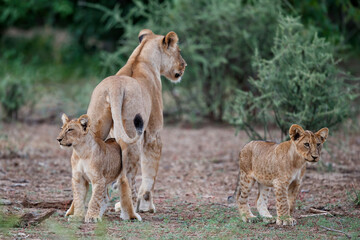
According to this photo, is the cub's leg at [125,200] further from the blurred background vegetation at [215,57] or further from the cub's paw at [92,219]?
the blurred background vegetation at [215,57]

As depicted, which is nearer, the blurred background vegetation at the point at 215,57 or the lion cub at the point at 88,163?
the lion cub at the point at 88,163

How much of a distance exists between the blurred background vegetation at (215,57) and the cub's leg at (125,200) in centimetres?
315

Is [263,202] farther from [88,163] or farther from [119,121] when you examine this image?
[88,163]

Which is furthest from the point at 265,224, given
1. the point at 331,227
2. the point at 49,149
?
the point at 49,149

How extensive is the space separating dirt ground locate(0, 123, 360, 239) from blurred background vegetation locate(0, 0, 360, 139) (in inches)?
31.4

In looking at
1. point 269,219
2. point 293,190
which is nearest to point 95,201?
point 269,219

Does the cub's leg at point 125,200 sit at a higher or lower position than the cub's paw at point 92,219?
higher

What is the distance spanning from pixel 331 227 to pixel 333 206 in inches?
43.9

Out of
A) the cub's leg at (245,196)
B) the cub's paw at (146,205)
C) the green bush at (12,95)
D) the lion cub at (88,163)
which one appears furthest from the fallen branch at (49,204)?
the green bush at (12,95)

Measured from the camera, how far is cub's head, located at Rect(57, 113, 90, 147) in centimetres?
545

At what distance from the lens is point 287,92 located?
8.45m

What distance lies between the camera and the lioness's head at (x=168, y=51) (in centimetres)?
704

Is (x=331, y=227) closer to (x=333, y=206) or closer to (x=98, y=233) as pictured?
(x=333, y=206)

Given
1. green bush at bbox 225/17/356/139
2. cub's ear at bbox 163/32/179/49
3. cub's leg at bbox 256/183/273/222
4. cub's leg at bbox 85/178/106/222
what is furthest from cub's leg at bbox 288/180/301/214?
green bush at bbox 225/17/356/139
